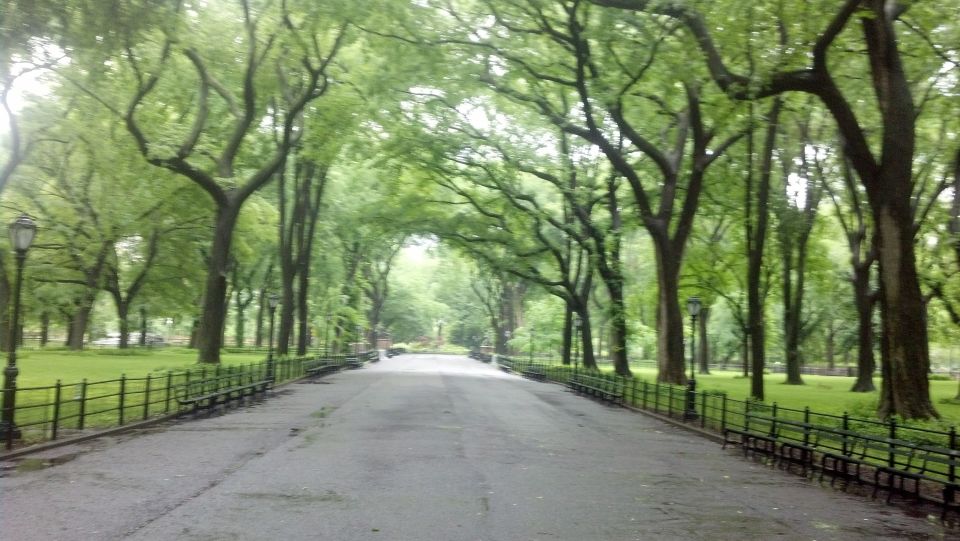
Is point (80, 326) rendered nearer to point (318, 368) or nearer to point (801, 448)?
point (318, 368)

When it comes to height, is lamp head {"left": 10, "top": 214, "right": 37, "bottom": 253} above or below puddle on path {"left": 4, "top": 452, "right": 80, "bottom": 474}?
above

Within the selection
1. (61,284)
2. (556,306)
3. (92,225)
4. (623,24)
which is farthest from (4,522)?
(556,306)

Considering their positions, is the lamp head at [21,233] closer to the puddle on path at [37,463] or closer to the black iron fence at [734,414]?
the puddle on path at [37,463]

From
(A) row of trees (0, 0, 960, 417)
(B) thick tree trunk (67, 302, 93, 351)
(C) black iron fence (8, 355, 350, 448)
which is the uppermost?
(A) row of trees (0, 0, 960, 417)

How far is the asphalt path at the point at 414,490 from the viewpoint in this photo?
827 cm

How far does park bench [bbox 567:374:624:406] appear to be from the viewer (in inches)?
1152

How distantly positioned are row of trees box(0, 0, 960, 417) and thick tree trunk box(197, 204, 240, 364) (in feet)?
0.45

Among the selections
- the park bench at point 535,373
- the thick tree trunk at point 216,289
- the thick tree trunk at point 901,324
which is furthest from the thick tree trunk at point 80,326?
the thick tree trunk at point 901,324

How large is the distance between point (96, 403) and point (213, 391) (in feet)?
10.9

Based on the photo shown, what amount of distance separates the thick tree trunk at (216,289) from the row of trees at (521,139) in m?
0.14

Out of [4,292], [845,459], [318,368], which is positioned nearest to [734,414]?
[845,459]

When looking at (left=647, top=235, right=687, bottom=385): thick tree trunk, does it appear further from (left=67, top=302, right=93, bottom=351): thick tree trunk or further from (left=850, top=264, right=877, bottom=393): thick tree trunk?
(left=67, top=302, right=93, bottom=351): thick tree trunk

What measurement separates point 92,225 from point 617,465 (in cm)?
4212

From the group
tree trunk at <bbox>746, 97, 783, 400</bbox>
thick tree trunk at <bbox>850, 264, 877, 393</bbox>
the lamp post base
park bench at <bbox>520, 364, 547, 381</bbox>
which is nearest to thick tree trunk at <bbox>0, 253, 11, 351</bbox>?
park bench at <bbox>520, 364, 547, 381</bbox>
